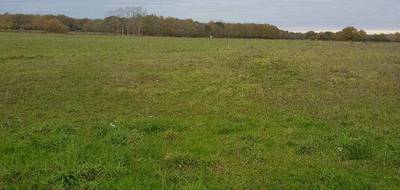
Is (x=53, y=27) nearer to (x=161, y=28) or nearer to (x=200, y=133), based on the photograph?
(x=161, y=28)

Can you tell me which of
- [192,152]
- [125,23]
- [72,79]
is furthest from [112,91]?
[125,23]

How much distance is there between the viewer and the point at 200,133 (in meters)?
9.88

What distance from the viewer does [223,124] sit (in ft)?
34.8

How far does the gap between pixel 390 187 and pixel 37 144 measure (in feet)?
19.5

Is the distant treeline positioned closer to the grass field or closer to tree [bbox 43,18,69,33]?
tree [bbox 43,18,69,33]

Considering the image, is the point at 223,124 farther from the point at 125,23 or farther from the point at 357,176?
the point at 125,23

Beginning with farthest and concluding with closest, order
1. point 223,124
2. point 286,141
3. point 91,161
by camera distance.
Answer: point 223,124 < point 286,141 < point 91,161

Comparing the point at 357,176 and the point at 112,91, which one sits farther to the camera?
the point at 112,91

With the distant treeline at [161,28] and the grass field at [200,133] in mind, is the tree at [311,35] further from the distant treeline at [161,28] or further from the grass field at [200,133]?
the grass field at [200,133]

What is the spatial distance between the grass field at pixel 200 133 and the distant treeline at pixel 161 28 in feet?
296

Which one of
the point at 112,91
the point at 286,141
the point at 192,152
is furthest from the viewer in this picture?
the point at 112,91

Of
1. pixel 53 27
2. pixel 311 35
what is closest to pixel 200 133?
pixel 53 27

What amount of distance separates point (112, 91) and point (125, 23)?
115 metres

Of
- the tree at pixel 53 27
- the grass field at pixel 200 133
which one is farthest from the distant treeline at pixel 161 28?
the grass field at pixel 200 133
